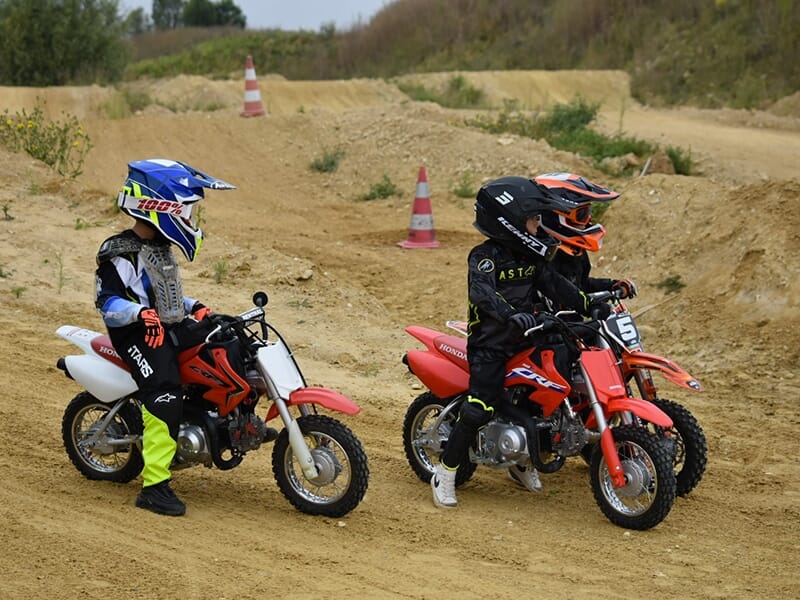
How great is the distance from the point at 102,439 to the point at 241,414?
910 millimetres

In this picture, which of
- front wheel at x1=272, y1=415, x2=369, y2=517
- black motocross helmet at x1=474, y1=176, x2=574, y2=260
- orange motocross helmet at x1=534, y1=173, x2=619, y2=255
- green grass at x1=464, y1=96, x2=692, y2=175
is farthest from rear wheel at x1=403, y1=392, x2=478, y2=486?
green grass at x1=464, y1=96, x2=692, y2=175

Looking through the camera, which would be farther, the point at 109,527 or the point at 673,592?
the point at 109,527

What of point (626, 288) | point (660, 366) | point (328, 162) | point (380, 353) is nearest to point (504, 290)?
point (626, 288)

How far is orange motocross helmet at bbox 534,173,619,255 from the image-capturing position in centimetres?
711

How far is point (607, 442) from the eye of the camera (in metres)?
6.42

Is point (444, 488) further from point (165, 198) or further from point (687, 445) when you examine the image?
point (165, 198)

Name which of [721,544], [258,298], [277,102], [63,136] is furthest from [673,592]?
[277,102]

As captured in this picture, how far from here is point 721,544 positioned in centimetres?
641

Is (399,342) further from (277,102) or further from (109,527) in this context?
(277,102)

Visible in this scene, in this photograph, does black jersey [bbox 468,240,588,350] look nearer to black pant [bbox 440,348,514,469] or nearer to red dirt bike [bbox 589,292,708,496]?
black pant [bbox 440,348,514,469]

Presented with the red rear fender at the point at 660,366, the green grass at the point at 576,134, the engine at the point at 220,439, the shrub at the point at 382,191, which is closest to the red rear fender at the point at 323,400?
the engine at the point at 220,439

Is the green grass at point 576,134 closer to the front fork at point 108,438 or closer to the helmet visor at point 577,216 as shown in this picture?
the helmet visor at point 577,216

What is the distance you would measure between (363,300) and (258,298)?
570cm

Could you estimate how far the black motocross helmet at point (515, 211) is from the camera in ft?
22.0
